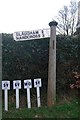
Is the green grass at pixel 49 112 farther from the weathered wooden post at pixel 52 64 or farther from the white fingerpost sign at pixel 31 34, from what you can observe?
the white fingerpost sign at pixel 31 34

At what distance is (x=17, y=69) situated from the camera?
687 cm

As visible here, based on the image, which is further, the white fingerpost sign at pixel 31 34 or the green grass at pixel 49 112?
the white fingerpost sign at pixel 31 34

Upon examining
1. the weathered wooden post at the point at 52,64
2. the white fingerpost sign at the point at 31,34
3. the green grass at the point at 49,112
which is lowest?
the green grass at the point at 49,112

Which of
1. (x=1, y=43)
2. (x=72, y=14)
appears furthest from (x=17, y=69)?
(x=72, y=14)

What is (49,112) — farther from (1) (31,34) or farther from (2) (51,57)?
(1) (31,34)

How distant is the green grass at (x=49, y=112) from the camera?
5516 millimetres

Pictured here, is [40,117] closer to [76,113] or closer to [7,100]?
[76,113]

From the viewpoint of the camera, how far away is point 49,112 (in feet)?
18.8

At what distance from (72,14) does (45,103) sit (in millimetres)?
18801

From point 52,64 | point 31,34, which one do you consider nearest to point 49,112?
point 52,64

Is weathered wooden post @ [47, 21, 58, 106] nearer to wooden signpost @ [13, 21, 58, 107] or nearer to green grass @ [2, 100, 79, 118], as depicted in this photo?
wooden signpost @ [13, 21, 58, 107]

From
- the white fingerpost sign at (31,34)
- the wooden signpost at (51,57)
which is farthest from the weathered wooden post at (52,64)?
the white fingerpost sign at (31,34)

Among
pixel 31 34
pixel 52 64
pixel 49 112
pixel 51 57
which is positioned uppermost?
pixel 31 34

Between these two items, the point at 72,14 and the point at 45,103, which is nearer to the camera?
the point at 45,103
